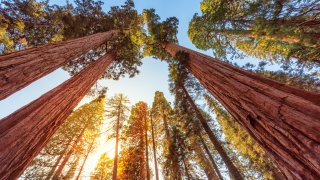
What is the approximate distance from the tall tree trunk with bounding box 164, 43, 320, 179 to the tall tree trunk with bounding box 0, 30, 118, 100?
307 centimetres

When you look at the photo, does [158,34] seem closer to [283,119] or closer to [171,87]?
[171,87]

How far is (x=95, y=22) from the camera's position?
981 centimetres

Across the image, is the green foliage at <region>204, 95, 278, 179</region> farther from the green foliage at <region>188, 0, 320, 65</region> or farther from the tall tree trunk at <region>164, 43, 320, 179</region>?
the tall tree trunk at <region>164, 43, 320, 179</region>

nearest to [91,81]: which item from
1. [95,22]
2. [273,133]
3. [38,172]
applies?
[273,133]

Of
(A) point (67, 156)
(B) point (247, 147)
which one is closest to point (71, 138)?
(A) point (67, 156)

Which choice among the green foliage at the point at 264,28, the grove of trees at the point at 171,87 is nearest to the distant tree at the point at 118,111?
the grove of trees at the point at 171,87

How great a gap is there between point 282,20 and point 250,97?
7.13 meters

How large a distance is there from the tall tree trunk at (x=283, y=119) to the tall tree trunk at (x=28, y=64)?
3.07m

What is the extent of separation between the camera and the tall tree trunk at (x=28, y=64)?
2.40 metres

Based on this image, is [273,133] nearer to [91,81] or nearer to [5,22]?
[91,81]

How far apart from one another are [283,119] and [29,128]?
9.65ft

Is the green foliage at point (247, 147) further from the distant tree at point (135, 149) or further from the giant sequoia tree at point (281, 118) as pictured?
the giant sequoia tree at point (281, 118)

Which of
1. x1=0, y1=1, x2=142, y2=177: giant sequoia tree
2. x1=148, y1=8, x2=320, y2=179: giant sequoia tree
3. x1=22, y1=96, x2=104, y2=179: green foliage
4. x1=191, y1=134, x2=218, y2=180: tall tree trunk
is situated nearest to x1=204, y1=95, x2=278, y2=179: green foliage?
x1=191, y1=134, x2=218, y2=180: tall tree trunk

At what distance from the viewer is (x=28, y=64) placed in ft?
9.56
